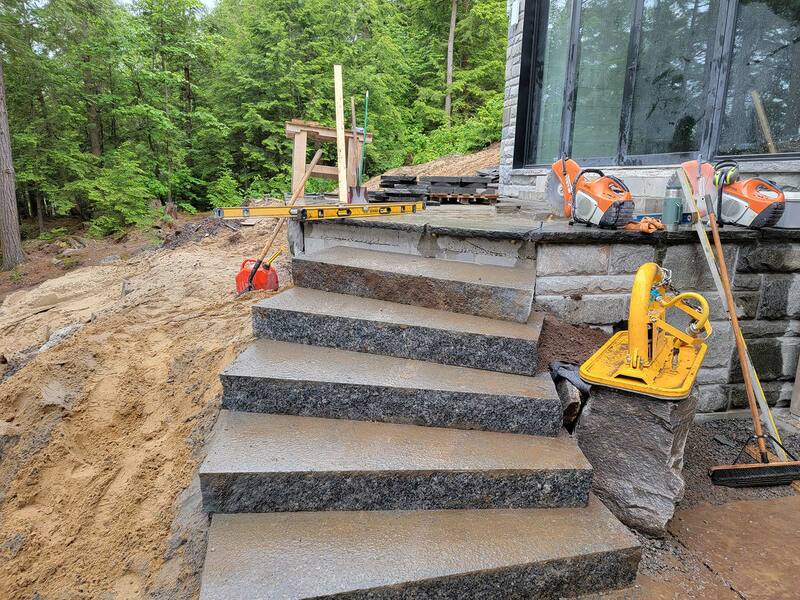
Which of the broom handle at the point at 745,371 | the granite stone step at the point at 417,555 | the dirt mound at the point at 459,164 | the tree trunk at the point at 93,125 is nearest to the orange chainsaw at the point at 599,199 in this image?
the broom handle at the point at 745,371

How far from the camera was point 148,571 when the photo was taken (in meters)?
1.85

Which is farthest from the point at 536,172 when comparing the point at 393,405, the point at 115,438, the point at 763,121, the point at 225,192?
the point at 225,192

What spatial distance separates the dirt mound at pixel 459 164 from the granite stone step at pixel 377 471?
31.3 feet

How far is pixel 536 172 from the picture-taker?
615cm

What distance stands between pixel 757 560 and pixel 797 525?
426 mm

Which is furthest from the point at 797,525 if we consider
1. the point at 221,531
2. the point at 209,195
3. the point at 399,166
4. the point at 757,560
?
the point at 209,195

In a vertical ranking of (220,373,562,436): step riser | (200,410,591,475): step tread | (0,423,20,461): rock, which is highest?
(220,373,562,436): step riser

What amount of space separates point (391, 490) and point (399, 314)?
1.02m

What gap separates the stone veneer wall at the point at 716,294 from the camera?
2811mm

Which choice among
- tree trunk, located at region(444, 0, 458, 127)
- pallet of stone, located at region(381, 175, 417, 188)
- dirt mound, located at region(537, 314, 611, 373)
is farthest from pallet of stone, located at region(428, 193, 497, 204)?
tree trunk, located at region(444, 0, 458, 127)

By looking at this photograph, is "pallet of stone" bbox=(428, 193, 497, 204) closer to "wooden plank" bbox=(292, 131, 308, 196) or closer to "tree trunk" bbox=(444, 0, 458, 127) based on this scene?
"wooden plank" bbox=(292, 131, 308, 196)

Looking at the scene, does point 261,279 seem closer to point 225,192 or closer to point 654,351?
point 654,351

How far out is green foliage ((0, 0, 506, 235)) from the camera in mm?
12758

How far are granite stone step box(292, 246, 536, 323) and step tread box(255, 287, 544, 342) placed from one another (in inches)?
2.0
